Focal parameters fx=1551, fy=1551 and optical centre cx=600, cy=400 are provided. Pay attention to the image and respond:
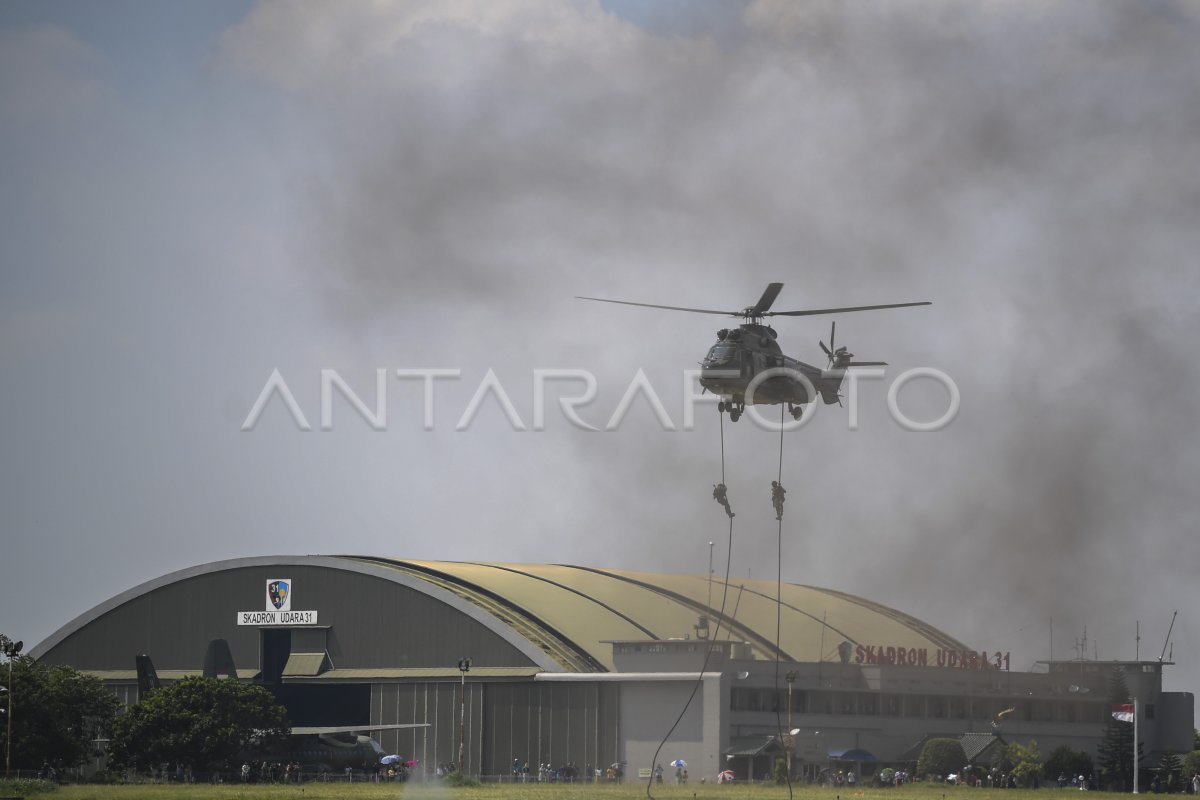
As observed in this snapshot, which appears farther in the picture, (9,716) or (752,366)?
(9,716)

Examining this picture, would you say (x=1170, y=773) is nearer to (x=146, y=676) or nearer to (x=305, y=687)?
(x=305, y=687)

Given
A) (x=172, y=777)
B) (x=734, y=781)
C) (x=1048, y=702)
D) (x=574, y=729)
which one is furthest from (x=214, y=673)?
(x=1048, y=702)

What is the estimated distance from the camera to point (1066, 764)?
107875mm

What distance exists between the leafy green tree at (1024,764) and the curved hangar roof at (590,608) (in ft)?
59.1

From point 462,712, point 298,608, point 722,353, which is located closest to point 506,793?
point 462,712

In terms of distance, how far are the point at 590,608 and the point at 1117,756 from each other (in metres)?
40.3

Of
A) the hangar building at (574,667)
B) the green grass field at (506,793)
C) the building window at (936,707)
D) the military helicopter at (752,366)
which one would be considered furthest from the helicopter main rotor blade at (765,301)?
the building window at (936,707)

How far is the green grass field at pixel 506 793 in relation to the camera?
2840 inches

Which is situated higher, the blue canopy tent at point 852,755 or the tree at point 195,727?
the tree at point 195,727

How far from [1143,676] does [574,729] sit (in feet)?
157

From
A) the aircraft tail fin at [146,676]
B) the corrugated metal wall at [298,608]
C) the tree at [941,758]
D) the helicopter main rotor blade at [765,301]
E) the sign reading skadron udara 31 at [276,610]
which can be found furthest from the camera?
the sign reading skadron udara 31 at [276,610]

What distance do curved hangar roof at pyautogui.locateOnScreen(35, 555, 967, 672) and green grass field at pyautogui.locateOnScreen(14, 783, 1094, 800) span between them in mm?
21408

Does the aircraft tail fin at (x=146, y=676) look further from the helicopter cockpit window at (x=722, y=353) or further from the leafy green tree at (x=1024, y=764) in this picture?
the helicopter cockpit window at (x=722, y=353)

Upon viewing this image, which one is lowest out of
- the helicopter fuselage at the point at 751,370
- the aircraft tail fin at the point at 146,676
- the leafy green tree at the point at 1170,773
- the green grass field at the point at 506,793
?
the leafy green tree at the point at 1170,773
